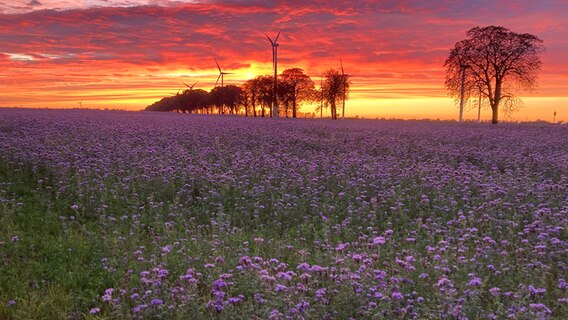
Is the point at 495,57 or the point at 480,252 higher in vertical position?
the point at 495,57

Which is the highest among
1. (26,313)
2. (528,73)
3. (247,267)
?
(528,73)

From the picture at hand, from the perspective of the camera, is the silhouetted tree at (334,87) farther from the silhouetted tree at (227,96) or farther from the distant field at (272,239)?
the distant field at (272,239)

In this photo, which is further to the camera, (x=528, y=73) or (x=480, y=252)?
(x=528, y=73)

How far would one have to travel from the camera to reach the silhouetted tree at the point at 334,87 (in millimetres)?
69562

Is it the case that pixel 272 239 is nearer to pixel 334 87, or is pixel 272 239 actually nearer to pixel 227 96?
pixel 334 87

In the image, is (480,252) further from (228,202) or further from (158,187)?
(158,187)

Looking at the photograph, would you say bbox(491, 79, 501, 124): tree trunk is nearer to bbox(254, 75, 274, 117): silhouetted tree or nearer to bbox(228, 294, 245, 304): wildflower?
bbox(254, 75, 274, 117): silhouetted tree

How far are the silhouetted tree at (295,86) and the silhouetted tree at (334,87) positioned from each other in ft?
16.0

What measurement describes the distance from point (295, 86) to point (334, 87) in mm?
7925

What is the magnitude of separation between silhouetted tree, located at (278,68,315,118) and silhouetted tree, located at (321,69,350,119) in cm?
488

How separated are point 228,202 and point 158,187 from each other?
5.30 feet

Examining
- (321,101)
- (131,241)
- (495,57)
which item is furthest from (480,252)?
(321,101)

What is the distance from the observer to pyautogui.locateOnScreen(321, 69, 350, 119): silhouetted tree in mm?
69562

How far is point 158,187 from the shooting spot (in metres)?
9.40
